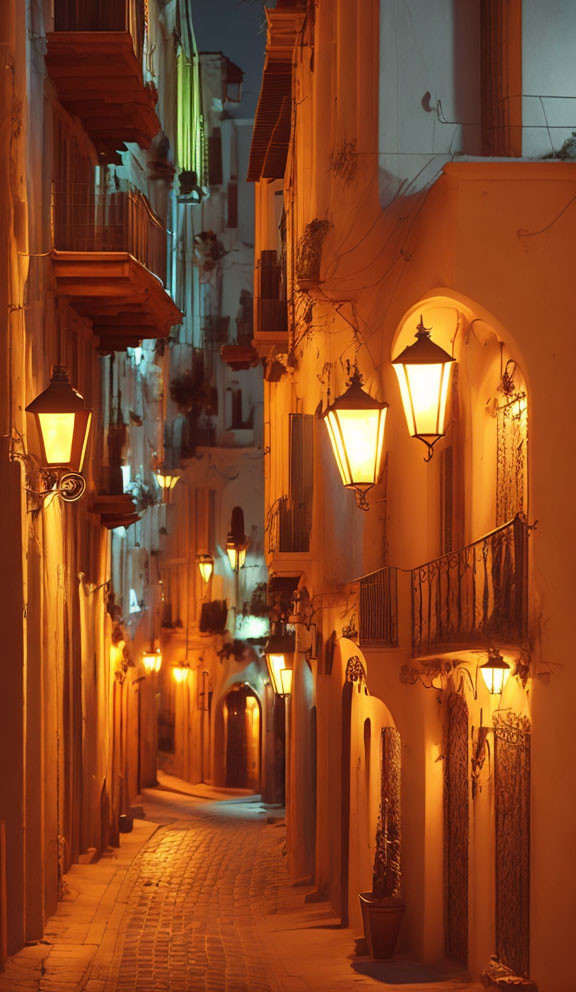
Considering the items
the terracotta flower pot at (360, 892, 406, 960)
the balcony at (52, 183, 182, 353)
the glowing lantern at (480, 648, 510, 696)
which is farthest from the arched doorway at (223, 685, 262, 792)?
the glowing lantern at (480, 648, 510, 696)

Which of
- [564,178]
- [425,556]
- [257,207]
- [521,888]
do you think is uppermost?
[257,207]

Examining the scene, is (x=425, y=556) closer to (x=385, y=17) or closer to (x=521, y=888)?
(x=521, y=888)

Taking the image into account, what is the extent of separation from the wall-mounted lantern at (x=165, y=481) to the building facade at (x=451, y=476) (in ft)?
64.8

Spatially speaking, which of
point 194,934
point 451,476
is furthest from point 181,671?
point 451,476

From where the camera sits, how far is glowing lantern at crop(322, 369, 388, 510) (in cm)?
1145

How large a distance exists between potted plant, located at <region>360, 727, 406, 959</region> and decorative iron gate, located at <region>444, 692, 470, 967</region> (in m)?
0.54

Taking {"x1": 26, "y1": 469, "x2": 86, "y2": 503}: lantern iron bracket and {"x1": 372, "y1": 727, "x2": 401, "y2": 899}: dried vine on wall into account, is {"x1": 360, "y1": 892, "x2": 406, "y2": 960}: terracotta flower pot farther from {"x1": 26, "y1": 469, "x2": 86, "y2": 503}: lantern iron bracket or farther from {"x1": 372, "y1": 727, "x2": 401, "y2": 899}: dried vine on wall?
{"x1": 26, "y1": 469, "x2": 86, "y2": 503}: lantern iron bracket

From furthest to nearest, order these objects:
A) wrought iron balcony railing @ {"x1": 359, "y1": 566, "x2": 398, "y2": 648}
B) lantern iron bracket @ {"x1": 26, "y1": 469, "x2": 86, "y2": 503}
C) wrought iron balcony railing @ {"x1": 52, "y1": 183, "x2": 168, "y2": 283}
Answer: wrought iron balcony railing @ {"x1": 52, "y1": 183, "x2": 168, "y2": 283} → wrought iron balcony railing @ {"x1": 359, "y1": 566, "x2": 398, "y2": 648} → lantern iron bracket @ {"x1": 26, "y1": 469, "x2": 86, "y2": 503}

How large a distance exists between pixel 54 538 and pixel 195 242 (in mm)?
26987

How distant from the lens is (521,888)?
11242 mm

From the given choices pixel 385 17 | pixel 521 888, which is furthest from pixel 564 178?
pixel 521 888

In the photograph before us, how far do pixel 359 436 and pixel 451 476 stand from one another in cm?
283

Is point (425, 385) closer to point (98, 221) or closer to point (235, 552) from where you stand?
point (98, 221)

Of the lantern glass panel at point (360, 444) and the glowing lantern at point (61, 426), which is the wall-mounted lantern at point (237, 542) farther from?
the lantern glass panel at point (360, 444)
